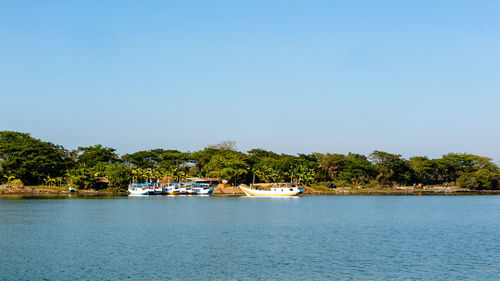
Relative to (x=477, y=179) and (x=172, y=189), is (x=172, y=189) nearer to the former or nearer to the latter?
(x=172, y=189)

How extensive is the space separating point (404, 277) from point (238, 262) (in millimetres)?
9404

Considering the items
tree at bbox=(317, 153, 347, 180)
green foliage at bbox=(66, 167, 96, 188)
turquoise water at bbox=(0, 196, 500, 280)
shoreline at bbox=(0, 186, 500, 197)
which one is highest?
tree at bbox=(317, 153, 347, 180)

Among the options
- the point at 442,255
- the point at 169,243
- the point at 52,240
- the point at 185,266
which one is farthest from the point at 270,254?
the point at 52,240

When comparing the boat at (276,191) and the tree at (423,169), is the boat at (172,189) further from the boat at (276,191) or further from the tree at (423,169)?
the tree at (423,169)

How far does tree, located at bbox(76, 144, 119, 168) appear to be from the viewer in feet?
407

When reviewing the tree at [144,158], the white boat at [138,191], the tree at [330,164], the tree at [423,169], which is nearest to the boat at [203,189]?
the white boat at [138,191]

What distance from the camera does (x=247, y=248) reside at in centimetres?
3216

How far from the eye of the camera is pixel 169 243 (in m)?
34.2

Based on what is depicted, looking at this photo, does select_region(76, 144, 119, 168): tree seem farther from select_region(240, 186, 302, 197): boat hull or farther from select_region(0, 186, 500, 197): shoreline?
select_region(240, 186, 302, 197): boat hull

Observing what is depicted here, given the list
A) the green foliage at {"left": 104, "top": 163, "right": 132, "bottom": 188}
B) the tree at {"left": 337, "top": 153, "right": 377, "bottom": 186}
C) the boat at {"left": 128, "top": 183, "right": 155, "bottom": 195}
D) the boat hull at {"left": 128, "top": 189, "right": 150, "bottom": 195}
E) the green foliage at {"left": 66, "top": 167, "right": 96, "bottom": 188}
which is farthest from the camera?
the tree at {"left": 337, "top": 153, "right": 377, "bottom": 186}

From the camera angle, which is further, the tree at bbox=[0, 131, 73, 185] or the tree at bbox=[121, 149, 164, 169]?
the tree at bbox=[121, 149, 164, 169]

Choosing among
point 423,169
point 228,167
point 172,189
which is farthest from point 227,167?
point 423,169

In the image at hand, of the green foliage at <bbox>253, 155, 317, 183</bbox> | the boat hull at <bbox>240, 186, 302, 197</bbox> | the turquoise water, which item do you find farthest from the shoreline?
the turquoise water

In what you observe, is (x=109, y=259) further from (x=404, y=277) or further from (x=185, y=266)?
(x=404, y=277)
